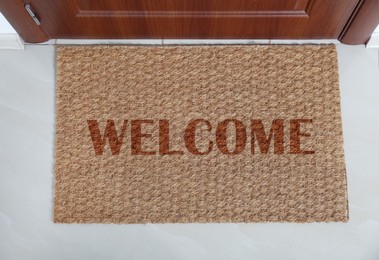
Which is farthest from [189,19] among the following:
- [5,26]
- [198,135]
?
[5,26]

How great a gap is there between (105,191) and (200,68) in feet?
1.38

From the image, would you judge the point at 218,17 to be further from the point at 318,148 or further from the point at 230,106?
the point at 318,148

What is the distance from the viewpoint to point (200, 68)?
1.19m

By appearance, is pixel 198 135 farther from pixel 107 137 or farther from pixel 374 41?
pixel 374 41

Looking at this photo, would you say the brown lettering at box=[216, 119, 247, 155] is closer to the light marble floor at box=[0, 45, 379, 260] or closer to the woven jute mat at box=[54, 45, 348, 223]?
the woven jute mat at box=[54, 45, 348, 223]

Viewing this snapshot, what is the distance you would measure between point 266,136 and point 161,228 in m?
0.38

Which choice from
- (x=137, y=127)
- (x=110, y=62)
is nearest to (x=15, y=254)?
(x=137, y=127)

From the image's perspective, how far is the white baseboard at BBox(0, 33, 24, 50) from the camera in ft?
3.79

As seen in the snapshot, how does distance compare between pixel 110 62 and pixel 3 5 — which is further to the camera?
pixel 110 62

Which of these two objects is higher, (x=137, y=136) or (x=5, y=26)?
(x=5, y=26)

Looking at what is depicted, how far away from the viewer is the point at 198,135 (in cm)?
117

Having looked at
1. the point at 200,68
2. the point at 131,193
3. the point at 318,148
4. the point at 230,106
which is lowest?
the point at 131,193

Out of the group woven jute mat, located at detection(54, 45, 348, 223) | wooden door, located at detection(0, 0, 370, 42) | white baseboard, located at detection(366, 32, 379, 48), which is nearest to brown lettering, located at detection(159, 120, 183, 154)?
woven jute mat, located at detection(54, 45, 348, 223)

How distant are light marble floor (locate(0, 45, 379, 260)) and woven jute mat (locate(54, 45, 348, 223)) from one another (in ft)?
0.10
